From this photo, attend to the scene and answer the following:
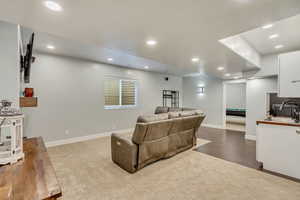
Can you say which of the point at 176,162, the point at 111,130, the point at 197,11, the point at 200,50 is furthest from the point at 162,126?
the point at 111,130

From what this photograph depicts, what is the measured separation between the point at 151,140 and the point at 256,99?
4.29 m

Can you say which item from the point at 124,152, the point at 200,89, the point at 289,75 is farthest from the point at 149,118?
the point at 200,89

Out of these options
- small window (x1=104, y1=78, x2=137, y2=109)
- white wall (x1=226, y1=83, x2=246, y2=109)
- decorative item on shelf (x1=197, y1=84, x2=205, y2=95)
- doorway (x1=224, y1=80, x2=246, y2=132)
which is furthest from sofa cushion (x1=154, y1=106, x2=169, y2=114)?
white wall (x1=226, y1=83, x2=246, y2=109)

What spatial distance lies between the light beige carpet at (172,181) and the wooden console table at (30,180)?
44.2 inches

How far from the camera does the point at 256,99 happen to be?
4.92 metres

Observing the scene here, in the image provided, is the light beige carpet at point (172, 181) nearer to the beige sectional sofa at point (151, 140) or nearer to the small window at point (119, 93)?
the beige sectional sofa at point (151, 140)

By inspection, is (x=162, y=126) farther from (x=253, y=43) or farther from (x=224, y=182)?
(x=253, y=43)

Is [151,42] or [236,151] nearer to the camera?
[151,42]

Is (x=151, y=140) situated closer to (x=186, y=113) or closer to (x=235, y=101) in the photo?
(x=186, y=113)

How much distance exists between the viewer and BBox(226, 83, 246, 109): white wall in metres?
9.61

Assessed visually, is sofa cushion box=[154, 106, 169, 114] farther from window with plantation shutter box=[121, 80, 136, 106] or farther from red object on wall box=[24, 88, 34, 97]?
red object on wall box=[24, 88, 34, 97]

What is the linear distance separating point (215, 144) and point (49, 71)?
5.44 metres

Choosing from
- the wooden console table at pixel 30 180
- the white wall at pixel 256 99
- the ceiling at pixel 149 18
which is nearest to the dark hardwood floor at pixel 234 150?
the white wall at pixel 256 99

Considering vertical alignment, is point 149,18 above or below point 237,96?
above
